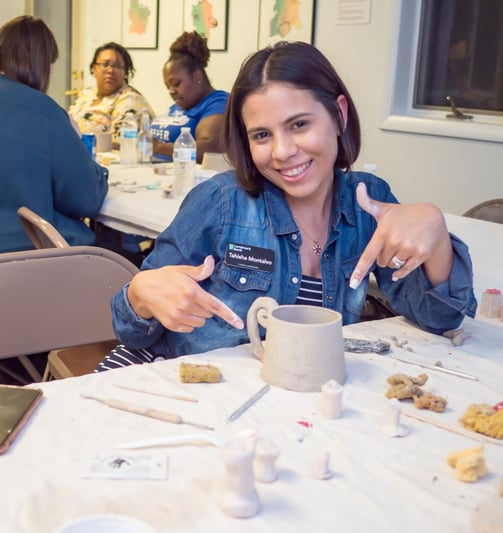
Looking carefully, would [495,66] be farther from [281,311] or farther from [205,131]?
[281,311]

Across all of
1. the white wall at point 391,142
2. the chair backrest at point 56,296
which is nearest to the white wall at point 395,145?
the white wall at point 391,142

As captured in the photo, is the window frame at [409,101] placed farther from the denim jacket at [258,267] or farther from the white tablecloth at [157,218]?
the denim jacket at [258,267]

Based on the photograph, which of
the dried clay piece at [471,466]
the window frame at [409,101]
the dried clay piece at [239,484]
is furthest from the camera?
the window frame at [409,101]

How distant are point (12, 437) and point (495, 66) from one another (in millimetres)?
3765

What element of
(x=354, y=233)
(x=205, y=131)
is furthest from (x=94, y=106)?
(x=354, y=233)

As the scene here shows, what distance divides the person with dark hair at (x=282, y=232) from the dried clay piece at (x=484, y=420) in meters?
0.41

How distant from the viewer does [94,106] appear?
205 inches

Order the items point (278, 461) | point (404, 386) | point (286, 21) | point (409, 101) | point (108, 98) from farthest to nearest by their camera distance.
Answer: point (108, 98) → point (286, 21) → point (409, 101) → point (404, 386) → point (278, 461)

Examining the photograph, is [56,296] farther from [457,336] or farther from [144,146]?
[144,146]

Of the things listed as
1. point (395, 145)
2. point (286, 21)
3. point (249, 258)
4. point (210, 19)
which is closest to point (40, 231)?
point (249, 258)

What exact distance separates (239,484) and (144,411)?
0.93 feet

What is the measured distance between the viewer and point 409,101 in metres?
4.50

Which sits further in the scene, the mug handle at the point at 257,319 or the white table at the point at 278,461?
the mug handle at the point at 257,319

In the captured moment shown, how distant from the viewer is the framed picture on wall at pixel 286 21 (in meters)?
4.88
